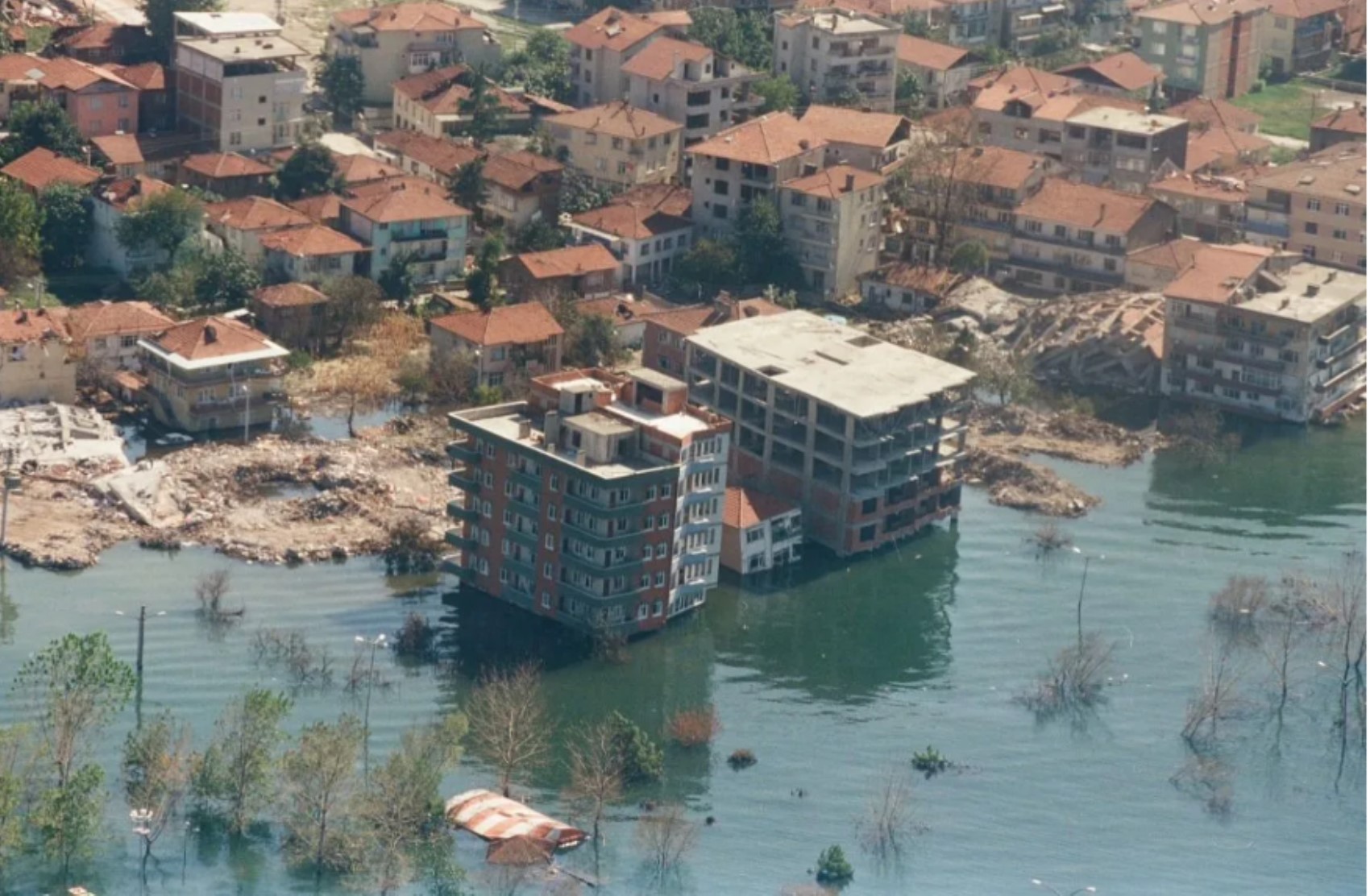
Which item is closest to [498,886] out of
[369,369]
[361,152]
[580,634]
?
[580,634]

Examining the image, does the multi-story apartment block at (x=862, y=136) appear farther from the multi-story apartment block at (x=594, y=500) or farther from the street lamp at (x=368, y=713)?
the street lamp at (x=368, y=713)

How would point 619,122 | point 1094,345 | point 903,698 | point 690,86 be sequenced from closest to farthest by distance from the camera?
point 903,698, point 1094,345, point 619,122, point 690,86

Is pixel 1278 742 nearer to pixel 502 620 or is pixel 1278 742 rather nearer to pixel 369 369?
pixel 502 620

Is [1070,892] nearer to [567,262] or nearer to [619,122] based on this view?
[567,262]

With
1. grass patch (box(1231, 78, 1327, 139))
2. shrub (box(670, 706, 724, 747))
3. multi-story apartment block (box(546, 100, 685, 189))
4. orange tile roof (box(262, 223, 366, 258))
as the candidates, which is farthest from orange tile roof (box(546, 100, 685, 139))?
shrub (box(670, 706, 724, 747))

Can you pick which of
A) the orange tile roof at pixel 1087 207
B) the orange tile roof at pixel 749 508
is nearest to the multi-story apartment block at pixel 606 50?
the orange tile roof at pixel 1087 207

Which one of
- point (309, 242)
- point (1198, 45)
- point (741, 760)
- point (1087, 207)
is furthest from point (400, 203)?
point (1198, 45)

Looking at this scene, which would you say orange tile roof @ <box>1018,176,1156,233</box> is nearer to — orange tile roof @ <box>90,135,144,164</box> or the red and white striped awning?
orange tile roof @ <box>90,135,144,164</box>
